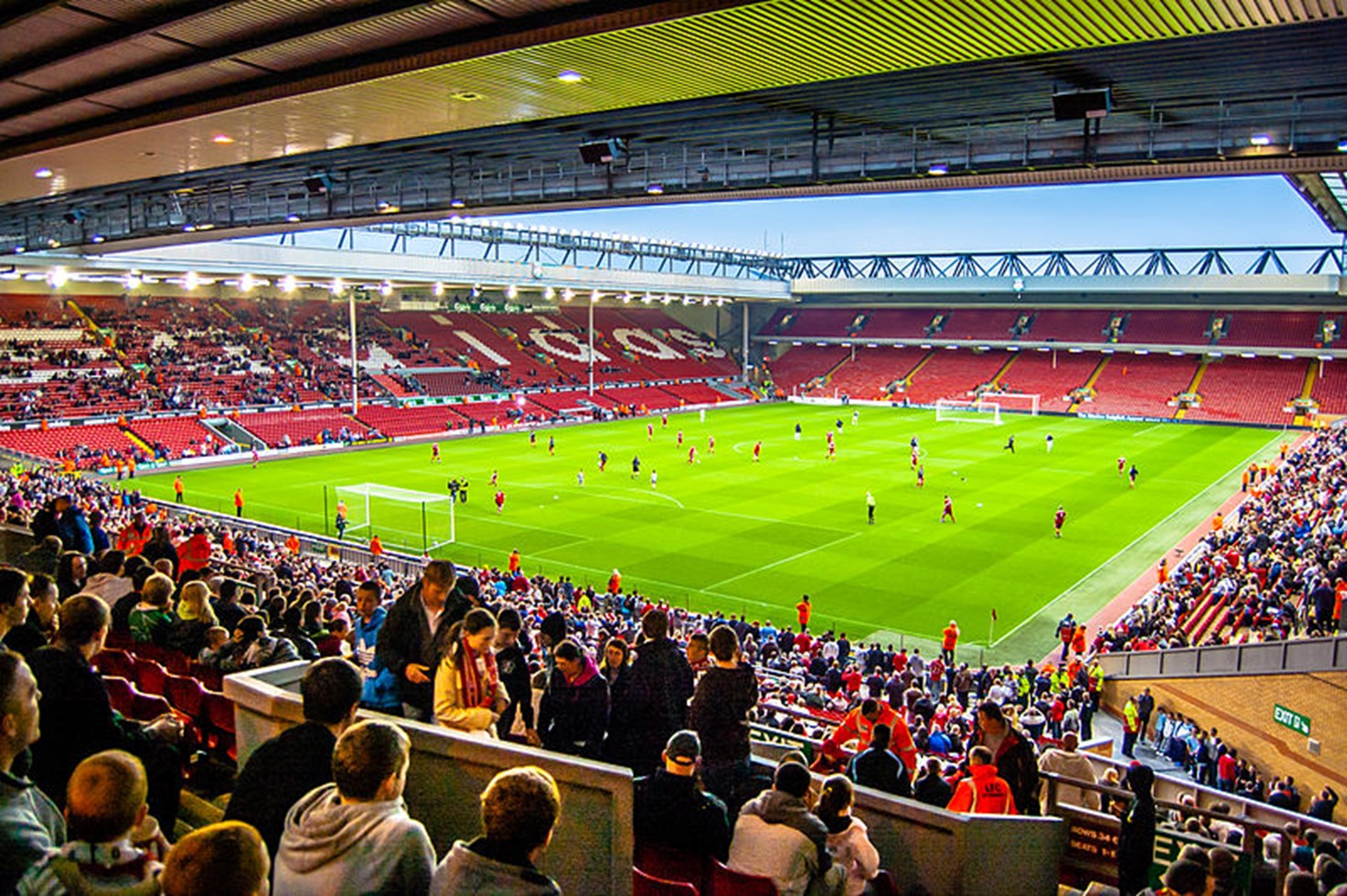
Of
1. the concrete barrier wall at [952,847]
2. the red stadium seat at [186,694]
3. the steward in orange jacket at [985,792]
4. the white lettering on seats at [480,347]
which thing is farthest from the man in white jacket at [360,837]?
the white lettering on seats at [480,347]

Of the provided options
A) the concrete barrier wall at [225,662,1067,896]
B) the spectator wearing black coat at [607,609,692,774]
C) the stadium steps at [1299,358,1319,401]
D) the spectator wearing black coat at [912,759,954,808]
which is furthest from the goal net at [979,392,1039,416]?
the concrete barrier wall at [225,662,1067,896]

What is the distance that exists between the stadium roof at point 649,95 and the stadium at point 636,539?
0.25 feet

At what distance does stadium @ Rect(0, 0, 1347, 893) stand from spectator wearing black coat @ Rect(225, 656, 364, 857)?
0.02 meters

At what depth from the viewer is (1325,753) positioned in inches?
552

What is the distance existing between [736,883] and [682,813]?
0.43m

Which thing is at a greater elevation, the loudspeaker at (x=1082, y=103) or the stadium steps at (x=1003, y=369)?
the loudspeaker at (x=1082, y=103)

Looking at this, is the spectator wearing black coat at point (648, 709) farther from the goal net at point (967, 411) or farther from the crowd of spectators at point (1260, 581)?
the goal net at point (967, 411)

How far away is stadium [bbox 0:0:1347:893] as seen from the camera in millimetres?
4676

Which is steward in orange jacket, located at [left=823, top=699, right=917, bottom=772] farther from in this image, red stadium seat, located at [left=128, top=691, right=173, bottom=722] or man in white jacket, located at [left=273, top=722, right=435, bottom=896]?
red stadium seat, located at [left=128, top=691, right=173, bottom=722]

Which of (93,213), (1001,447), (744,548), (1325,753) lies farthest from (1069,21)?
(1001,447)

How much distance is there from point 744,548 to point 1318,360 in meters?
59.4

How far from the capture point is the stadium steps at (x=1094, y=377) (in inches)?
2852

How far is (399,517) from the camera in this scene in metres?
34.0

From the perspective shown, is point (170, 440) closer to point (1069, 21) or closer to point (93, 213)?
point (93, 213)
